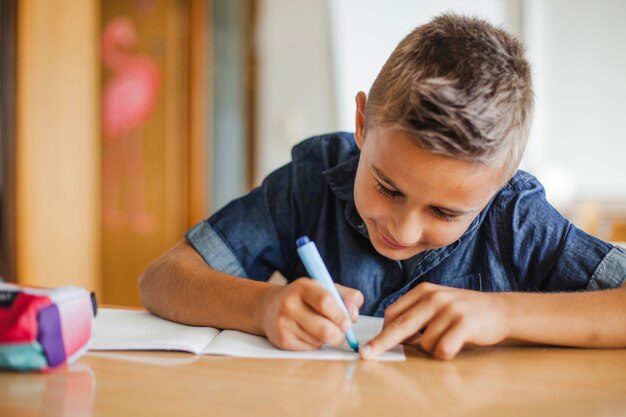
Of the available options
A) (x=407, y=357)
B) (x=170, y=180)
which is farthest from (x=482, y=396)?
(x=170, y=180)

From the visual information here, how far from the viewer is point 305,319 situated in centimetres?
62

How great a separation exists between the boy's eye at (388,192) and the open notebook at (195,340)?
150 mm

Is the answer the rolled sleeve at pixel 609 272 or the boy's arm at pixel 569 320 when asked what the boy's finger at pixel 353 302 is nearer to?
the boy's arm at pixel 569 320

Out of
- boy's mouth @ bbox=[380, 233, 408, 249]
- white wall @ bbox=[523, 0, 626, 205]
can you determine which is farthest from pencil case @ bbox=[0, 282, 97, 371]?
white wall @ bbox=[523, 0, 626, 205]

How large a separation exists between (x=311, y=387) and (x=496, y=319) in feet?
0.78

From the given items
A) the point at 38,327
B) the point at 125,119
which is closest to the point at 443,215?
the point at 38,327

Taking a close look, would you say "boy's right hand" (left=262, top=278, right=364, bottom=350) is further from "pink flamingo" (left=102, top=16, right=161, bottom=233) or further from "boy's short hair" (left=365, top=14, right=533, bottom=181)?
"pink flamingo" (left=102, top=16, right=161, bottom=233)

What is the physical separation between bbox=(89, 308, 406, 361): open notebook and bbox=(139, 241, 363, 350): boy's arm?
1 cm

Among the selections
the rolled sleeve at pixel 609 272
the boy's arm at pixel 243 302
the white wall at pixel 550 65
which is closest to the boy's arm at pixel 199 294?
the boy's arm at pixel 243 302

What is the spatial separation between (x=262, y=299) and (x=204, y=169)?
2640 mm

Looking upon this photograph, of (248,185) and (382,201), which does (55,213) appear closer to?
(248,185)

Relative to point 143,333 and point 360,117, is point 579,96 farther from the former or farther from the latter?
point 143,333

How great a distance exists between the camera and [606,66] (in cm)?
278

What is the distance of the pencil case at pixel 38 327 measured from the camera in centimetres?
48
